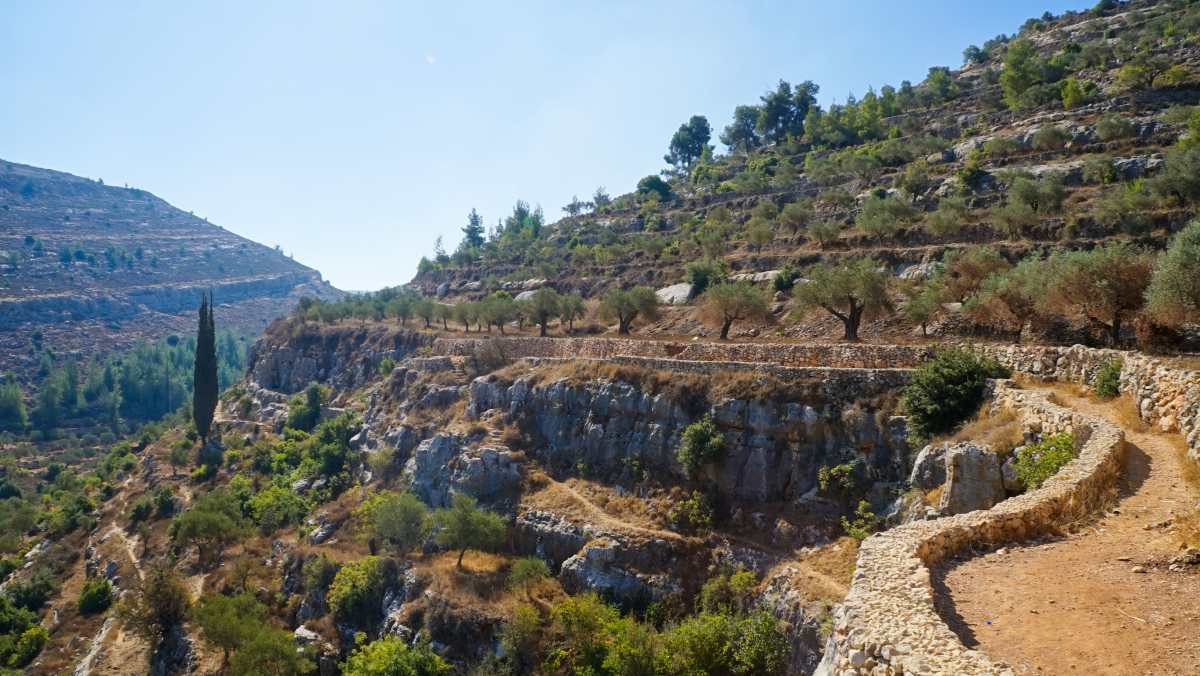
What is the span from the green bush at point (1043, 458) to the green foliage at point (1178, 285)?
6.94m

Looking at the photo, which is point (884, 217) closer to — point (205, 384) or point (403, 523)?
point (403, 523)

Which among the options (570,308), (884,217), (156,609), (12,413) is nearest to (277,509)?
(156,609)

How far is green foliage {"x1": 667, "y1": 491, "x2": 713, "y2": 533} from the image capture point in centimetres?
2643

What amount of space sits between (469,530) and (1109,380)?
23797 mm

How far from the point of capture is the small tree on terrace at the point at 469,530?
29.5m

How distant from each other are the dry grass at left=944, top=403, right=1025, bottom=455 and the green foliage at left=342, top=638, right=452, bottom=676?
1958 cm

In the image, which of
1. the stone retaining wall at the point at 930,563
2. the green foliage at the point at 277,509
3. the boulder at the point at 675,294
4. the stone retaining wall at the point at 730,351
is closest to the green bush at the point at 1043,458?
the stone retaining wall at the point at 930,563

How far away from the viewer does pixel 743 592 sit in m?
23.1

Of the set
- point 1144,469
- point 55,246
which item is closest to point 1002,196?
point 1144,469

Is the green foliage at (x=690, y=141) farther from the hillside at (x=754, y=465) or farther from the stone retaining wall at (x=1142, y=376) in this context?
the stone retaining wall at (x=1142, y=376)

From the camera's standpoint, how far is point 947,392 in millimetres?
21828

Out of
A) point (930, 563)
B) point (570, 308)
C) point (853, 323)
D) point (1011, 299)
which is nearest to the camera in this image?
point (930, 563)

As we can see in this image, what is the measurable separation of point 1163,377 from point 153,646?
42240 millimetres

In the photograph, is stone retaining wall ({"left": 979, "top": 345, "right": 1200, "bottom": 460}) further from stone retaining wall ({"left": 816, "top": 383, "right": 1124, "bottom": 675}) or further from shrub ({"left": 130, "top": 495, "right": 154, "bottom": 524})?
shrub ({"left": 130, "top": 495, "right": 154, "bottom": 524})
